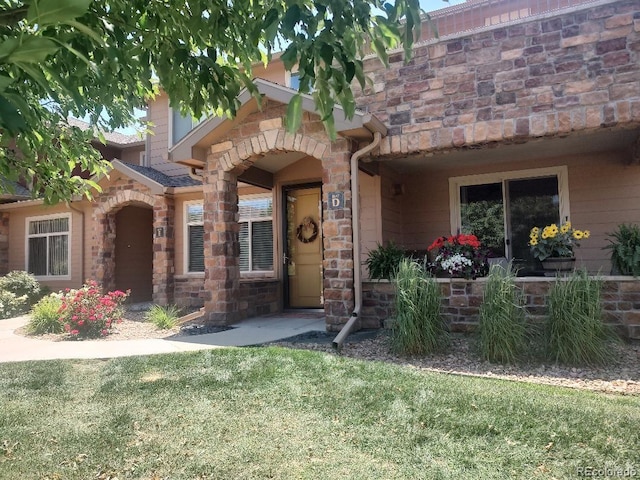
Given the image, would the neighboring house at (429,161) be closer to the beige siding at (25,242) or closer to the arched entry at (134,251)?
the arched entry at (134,251)

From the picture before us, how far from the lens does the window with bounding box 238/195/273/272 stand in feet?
31.8

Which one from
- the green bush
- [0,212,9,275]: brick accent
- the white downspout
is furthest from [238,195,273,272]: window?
[0,212,9,275]: brick accent

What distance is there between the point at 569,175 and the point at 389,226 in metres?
3.12

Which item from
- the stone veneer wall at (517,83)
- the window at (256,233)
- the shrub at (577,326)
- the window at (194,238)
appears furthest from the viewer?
the window at (194,238)

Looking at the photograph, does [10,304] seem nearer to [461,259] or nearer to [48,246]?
[48,246]

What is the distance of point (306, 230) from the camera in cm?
927

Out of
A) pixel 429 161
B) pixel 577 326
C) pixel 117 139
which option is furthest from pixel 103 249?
pixel 577 326

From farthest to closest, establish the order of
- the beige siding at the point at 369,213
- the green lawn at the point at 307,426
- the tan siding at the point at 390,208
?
the tan siding at the point at 390,208, the beige siding at the point at 369,213, the green lawn at the point at 307,426

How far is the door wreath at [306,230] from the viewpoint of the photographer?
9.17m

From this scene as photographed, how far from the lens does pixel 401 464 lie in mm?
2545

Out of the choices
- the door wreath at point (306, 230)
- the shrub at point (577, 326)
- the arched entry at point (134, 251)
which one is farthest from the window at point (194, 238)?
the shrub at point (577, 326)

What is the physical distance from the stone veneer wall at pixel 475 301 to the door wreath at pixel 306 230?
265 centimetres

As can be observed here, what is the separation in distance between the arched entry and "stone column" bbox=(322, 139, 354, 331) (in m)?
7.39

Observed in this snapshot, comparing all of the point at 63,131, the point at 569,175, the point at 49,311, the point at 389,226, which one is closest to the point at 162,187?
the point at 49,311
